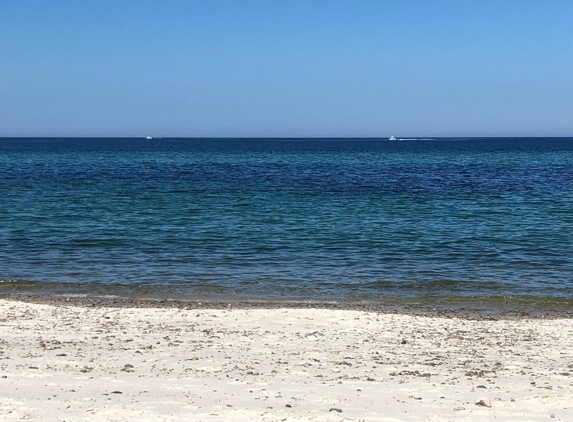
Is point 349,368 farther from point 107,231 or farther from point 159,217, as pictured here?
point 159,217

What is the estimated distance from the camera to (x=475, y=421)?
23.6ft

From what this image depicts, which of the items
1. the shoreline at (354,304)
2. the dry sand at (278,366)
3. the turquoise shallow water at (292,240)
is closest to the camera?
the dry sand at (278,366)

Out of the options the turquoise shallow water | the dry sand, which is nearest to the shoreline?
the turquoise shallow water

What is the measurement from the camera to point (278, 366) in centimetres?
929

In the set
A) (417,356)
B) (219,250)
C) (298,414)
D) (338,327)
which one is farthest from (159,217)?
(298,414)

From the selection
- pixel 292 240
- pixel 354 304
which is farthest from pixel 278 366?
pixel 292 240

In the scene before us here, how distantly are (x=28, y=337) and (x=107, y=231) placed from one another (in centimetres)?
1521

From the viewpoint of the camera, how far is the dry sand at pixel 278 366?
748 centimetres

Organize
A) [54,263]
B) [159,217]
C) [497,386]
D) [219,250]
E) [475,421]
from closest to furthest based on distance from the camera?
[475,421] → [497,386] → [54,263] → [219,250] → [159,217]

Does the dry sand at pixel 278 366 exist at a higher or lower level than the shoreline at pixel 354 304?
higher

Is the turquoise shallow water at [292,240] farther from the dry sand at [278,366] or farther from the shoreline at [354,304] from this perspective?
the dry sand at [278,366]

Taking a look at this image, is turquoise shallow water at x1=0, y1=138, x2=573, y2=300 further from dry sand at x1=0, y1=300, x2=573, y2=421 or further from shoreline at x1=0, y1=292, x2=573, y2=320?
dry sand at x1=0, y1=300, x2=573, y2=421

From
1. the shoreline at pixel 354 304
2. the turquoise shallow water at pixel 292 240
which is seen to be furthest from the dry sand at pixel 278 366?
the turquoise shallow water at pixel 292 240

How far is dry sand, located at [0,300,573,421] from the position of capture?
7.48m
